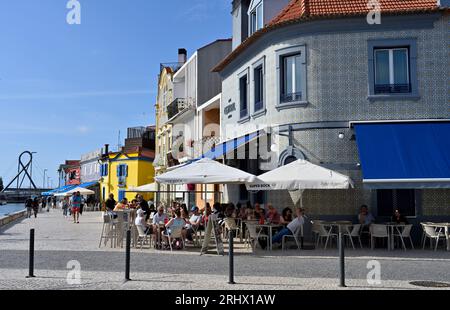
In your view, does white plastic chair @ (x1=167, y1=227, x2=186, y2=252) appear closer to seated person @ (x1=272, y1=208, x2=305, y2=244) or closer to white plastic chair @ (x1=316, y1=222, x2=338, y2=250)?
seated person @ (x1=272, y1=208, x2=305, y2=244)

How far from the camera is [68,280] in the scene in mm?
10078

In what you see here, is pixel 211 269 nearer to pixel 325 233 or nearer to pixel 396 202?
pixel 325 233

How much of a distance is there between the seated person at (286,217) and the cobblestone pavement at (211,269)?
4.44 feet

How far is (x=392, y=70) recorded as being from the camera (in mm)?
17953

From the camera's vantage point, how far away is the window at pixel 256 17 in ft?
Answer: 72.2

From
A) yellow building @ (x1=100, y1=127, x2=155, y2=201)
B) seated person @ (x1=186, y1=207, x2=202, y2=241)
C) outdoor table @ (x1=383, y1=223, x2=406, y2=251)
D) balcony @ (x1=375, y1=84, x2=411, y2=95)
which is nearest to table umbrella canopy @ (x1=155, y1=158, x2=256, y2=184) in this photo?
seated person @ (x1=186, y1=207, x2=202, y2=241)

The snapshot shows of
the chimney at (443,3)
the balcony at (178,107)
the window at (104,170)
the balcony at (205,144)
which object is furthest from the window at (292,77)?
the window at (104,170)

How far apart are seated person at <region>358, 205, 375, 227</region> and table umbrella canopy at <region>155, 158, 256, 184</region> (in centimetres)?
416

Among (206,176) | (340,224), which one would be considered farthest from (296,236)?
(206,176)

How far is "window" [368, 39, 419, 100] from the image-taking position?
17672mm
